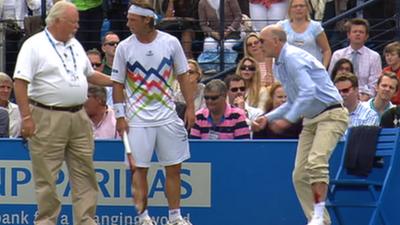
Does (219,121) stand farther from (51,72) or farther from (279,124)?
(51,72)

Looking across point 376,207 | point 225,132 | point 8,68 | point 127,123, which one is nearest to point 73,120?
point 127,123

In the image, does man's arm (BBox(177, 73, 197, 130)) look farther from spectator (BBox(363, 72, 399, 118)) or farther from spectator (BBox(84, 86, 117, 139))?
spectator (BBox(363, 72, 399, 118))

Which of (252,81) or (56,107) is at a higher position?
(56,107)

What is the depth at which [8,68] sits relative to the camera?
57.5 feet

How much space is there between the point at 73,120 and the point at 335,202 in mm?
2497

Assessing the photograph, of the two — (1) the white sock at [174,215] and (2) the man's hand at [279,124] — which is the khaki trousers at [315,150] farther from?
(1) the white sock at [174,215]

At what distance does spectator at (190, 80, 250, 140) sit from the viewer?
13.4 metres

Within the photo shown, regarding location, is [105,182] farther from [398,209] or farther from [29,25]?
[29,25]

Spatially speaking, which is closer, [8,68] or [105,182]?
[105,182]

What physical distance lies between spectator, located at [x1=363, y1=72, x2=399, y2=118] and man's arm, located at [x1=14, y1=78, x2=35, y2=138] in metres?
3.80

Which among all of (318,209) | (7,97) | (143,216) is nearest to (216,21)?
(7,97)

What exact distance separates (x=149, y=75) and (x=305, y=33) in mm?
3162

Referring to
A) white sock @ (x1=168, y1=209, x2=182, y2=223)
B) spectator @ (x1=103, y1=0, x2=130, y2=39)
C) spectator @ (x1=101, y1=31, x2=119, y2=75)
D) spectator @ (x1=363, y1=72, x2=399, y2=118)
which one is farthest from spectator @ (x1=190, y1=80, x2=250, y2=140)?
spectator @ (x1=103, y1=0, x2=130, y2=39)

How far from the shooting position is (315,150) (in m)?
12.2
